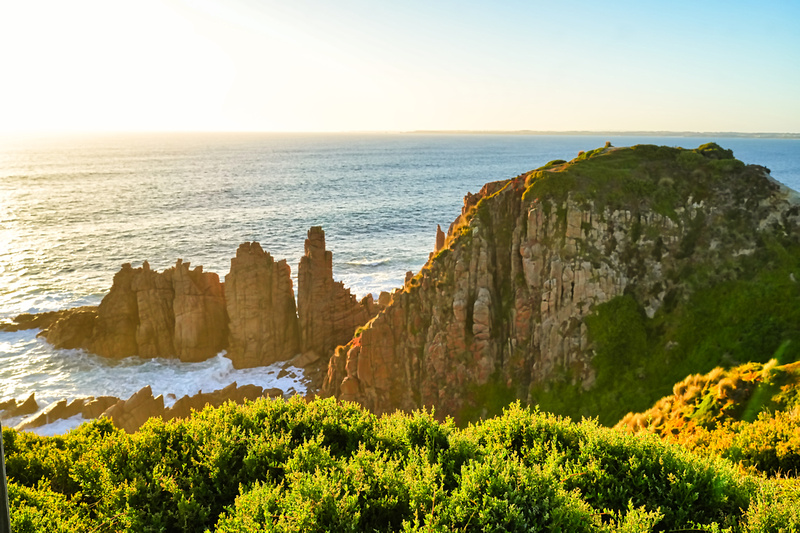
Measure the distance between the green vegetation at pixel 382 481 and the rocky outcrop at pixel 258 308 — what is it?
118 feet

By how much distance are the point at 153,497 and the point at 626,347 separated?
35.4 m

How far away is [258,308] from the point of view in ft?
193

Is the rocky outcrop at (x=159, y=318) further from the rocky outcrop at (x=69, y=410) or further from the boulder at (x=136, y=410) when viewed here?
the boulder at (x=136, y=410)

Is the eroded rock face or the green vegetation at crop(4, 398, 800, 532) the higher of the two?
the green vegetation at crop(4, 398, 800, 532)

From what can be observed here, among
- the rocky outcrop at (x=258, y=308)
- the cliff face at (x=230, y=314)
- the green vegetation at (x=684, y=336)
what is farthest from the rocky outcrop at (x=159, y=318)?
the green vegetation at (x=684, y=336)

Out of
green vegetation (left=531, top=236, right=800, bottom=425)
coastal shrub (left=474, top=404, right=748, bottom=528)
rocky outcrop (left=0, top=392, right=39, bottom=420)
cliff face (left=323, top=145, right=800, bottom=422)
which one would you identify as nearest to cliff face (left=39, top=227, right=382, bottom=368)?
rocky outcrop (left=0, top=392, right=39, bottom=420)

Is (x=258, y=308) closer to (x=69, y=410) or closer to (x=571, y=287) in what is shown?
(x=69, y=410)

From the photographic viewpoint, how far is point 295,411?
23703 mm

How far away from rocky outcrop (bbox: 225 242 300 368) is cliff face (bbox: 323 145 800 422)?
14775mm

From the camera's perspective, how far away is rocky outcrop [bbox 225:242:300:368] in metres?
58.2

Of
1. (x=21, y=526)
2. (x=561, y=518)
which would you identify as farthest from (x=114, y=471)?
(x=561, y=518)

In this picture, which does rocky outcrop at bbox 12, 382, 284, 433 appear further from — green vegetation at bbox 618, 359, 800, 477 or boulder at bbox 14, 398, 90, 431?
green vegetation at bbox 618, 359, 800, 477

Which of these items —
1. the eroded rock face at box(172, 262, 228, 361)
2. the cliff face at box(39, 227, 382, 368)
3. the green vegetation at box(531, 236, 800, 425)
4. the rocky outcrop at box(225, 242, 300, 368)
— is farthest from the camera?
the cliff face at box(39, 227, 382, 368)

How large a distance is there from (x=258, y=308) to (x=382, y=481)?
45318 mm
